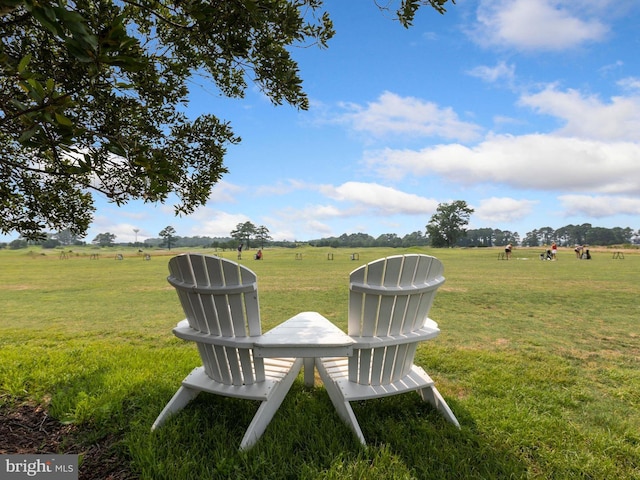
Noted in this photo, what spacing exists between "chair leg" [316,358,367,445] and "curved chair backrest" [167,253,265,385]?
563 millimetres

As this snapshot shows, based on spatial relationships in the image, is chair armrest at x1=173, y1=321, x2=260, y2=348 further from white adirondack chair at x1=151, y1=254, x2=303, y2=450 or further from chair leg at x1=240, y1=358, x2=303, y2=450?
chair leg at x1=240, y1=358, x2=303, y2=450

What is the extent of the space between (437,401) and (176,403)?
2.16 m

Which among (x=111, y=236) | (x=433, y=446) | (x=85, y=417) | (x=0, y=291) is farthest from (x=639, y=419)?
(x=111, y=236)

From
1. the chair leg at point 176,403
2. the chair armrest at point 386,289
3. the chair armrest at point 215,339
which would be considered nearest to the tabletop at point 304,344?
the chair armrest at point 215,339

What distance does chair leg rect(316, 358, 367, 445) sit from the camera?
2576mm

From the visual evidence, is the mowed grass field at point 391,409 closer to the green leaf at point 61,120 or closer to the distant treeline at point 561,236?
the green leaf at point 61,120

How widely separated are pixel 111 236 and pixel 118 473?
137m

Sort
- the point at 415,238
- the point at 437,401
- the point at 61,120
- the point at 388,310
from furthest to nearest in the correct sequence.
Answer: the point at 415,238 → the point at 437,401 → the point at 388,310 → the point at 61,120

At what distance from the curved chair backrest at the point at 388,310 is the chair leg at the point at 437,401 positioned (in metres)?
0.39

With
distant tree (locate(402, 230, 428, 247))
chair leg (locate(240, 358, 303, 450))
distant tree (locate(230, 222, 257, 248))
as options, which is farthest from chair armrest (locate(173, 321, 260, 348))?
distant tree (locate(402, 230, 428, 247))

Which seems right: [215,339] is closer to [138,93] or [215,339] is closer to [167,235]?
[138,93]

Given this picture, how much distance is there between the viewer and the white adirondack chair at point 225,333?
2508mm

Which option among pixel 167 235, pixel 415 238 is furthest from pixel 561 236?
pixel 167 235

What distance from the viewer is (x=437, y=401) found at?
302 cm
